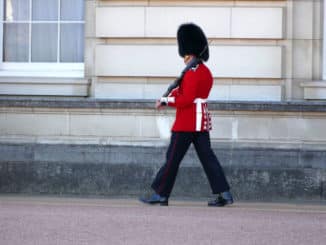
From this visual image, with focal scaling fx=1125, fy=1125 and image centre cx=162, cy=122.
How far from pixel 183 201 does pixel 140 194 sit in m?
0.61

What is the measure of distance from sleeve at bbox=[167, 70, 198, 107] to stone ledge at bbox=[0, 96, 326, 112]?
1.65 metres

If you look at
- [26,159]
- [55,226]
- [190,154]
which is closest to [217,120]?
[190,154]

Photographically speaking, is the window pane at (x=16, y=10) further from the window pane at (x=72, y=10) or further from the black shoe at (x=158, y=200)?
the black shoe at (x=158, y=200)


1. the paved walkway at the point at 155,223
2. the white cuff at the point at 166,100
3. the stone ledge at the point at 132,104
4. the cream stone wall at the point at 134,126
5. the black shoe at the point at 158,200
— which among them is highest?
the white cuff at the point at 166,100

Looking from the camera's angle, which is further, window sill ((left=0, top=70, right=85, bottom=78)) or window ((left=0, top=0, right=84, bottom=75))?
window ((left=0, top=0, right=84, bottom=75))

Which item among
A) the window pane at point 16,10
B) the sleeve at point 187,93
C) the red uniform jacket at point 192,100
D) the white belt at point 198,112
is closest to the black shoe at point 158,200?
the red uniform jacket at point 192,100

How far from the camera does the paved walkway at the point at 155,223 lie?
8.90 meters

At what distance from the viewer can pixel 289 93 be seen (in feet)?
41.7

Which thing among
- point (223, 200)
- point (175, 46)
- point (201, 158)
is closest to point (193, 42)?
point (201, 158)

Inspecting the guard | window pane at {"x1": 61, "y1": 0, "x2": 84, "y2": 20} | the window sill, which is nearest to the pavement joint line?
the guard

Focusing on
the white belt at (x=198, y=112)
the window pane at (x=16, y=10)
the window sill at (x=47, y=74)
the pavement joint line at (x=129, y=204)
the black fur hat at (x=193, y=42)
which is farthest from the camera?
the window pane at (x=16, y=10)

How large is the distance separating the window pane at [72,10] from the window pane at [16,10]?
1.49 ft

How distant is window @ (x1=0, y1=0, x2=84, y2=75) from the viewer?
13.5 meters

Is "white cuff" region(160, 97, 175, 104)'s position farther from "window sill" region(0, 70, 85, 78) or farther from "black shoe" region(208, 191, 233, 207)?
"window sill" region(0, 70, 85, 78)
